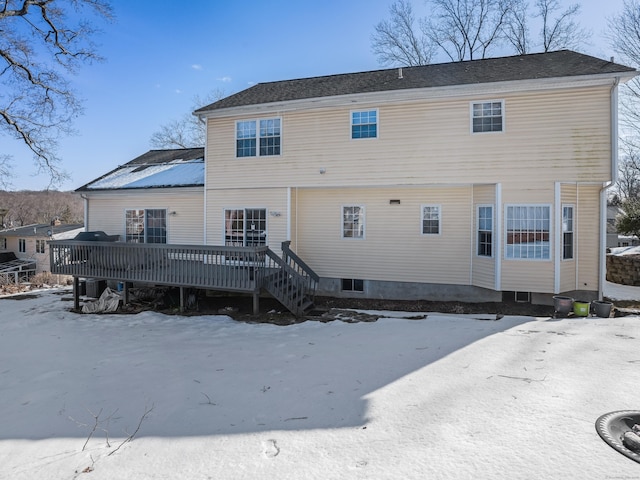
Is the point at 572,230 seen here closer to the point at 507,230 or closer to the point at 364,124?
the point at 507,230

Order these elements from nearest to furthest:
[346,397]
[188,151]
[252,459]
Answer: [252,459] < [346,397] < [188,151]

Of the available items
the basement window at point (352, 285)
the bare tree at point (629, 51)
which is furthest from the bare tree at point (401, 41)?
the basement window at point (352, 285)

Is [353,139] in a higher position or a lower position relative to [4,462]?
higher

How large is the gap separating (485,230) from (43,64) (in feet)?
69.2

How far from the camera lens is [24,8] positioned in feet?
51.3

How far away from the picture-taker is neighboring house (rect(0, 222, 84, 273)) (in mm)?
33938

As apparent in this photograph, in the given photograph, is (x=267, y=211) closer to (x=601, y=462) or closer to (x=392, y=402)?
(x=392, y=402)

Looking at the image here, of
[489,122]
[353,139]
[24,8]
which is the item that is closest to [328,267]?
[353,139]

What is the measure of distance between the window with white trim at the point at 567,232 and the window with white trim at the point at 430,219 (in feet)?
10.3

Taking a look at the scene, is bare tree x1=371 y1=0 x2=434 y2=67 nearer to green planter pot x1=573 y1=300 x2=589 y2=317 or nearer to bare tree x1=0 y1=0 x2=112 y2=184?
bare tree x1=0 y1=0 x2=112 y2=184

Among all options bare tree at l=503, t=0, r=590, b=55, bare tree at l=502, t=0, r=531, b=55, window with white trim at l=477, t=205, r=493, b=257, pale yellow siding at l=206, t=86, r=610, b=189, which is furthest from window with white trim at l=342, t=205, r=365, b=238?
bare tree at l=503, t=0, r=590, b=55

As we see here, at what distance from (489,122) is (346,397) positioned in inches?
329

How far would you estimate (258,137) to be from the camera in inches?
455

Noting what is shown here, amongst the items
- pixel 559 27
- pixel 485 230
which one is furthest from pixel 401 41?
pixel 485 230
